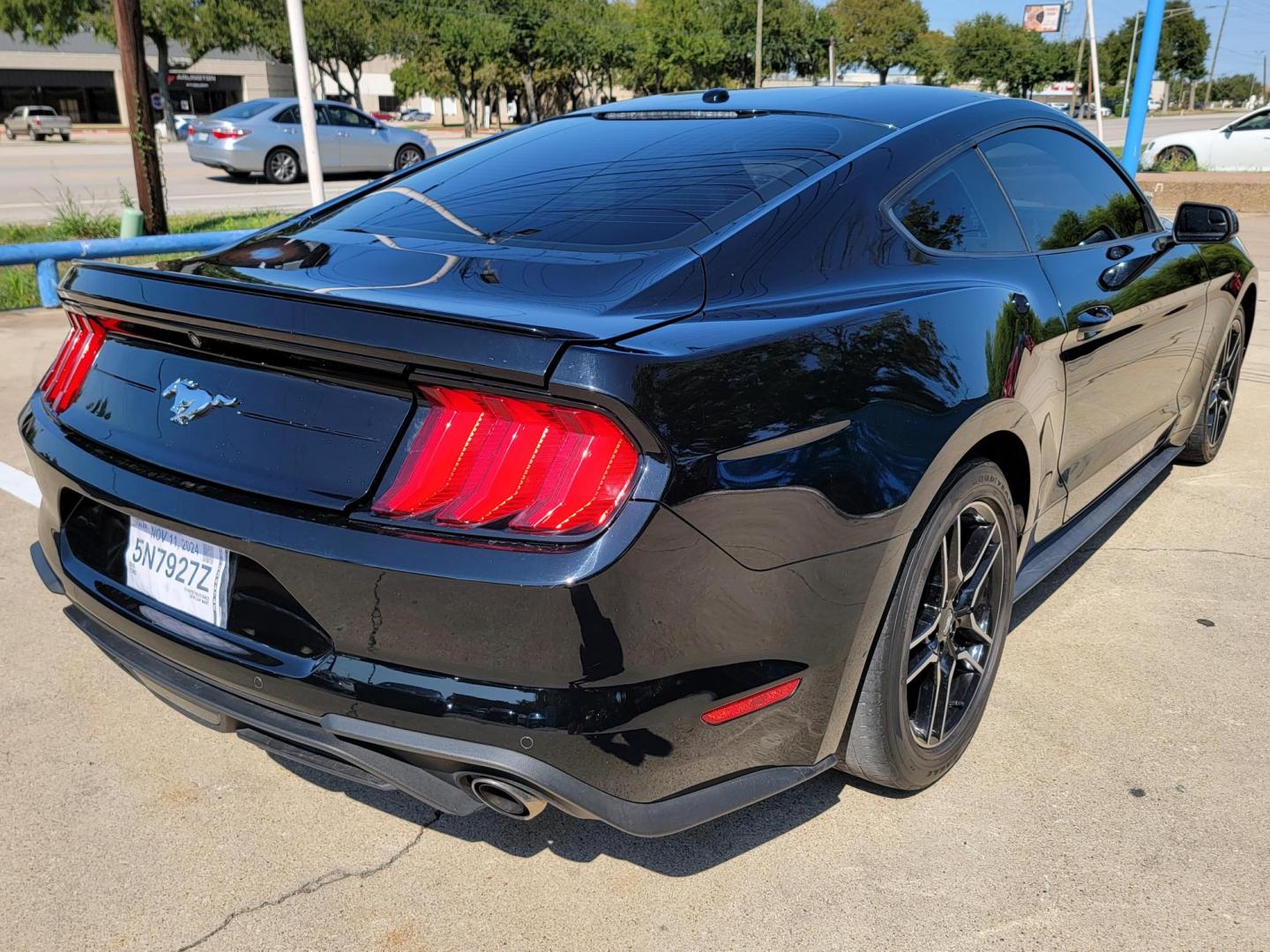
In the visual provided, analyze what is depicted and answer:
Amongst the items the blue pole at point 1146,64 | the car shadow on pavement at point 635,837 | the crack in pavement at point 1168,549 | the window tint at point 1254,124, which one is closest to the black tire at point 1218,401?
the crack in pavement at point 1168,549

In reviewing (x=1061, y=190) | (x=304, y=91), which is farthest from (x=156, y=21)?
(x=1061, y=190)

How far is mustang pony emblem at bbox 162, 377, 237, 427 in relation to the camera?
2.10 m

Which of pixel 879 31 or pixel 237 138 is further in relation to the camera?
A: pixel 879 31

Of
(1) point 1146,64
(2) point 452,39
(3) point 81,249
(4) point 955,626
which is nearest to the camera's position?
(4) point 955,626

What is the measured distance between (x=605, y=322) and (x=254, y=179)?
21.6 meters

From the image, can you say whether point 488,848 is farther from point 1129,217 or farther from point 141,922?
point 1129,217

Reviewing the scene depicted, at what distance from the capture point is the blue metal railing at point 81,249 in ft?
27.0

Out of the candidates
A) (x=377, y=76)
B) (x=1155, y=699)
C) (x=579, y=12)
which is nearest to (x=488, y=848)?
(x=1155, y=699)

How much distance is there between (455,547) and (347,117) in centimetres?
2063

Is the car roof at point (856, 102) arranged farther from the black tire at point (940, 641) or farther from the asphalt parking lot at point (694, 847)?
the asphalt parking lot at point (694, 847)

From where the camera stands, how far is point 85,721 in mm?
2949

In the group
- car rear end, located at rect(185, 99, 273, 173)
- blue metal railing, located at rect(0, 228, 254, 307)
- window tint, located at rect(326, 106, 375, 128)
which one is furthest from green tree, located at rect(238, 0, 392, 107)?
blue metal railing, located at rect(0, 228, 254, 307)

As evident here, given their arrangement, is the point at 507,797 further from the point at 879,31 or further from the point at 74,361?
the point at 879,31

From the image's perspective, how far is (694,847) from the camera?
244 cm
